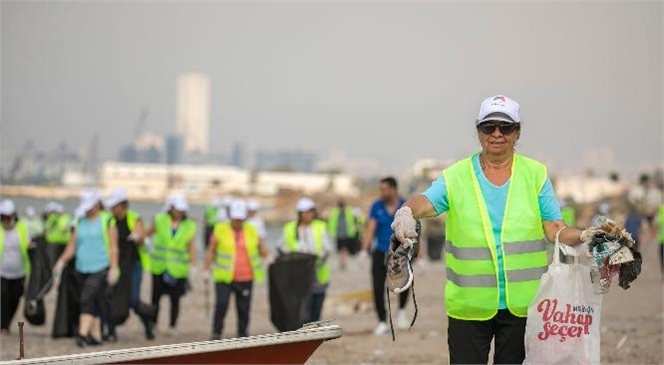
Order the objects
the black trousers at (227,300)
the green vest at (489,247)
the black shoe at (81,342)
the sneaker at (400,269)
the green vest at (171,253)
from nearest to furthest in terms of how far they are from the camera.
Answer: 1. the sneaker at (400,269)
2. the green vest at (489,247)
3. the black shoe at (81,342)
4. the black trousers at (227,300)
5. the green vest at (171,253)

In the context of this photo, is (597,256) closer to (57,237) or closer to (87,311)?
(87,311)

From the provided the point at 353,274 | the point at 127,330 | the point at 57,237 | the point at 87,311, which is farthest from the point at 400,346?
the point at 353,274

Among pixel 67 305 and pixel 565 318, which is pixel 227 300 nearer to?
pixel 67 305

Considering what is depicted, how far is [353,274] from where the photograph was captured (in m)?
34.5

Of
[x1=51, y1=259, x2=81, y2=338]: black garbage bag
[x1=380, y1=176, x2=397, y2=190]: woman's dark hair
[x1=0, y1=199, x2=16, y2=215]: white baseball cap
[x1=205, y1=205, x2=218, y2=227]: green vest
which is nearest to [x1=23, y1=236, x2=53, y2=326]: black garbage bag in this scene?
[x1=0, y1=199, x2=16, y2=215]: white baseball cap

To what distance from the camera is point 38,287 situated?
1591 centimetres

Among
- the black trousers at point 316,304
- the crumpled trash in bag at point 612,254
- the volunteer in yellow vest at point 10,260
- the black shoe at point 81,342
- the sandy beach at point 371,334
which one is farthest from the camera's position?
the volunteer in yellow vest at point 10,260

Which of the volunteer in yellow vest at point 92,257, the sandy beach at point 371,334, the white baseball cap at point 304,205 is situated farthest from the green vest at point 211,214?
the volunteer in yellow vest at point 92,257

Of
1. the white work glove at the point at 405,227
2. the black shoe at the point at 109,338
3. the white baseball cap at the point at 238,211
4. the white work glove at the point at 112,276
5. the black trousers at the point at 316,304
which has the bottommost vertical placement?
the black shoe at the point at 109,338

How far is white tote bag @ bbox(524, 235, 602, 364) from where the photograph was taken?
21.0ft

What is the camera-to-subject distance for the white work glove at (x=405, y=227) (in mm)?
6414

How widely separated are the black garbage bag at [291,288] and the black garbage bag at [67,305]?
222 centimetres

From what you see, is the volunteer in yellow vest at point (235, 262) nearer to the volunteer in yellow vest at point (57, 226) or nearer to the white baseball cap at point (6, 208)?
the white baseball cap at point (6, 208)

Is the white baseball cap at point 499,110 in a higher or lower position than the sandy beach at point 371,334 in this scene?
higher
